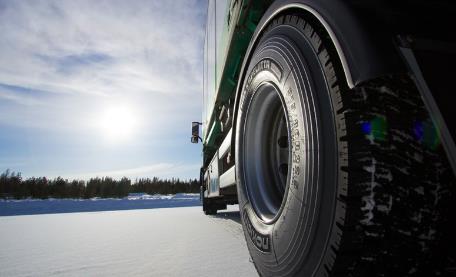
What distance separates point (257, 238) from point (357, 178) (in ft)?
2.19

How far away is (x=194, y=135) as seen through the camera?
25.6ft

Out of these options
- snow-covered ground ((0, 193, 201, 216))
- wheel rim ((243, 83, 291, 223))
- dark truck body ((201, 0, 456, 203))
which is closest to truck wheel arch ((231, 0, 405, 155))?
dark truck body ((201, 0, 456, 203))

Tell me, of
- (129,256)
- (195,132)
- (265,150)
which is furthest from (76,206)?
(265,150)

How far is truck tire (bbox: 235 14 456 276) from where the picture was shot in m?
0.77

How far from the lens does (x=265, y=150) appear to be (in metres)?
1.62

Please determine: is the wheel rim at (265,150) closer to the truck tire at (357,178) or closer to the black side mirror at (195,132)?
the truck tire at (357,178)

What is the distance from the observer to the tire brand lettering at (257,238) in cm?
121

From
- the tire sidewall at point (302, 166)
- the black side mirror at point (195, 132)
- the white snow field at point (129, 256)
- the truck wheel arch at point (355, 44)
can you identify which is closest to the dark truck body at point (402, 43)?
the truck wheel arch at point (355, 44)

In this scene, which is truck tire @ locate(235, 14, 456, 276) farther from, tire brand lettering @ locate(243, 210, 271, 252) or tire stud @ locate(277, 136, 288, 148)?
tire stud @ locate(277, 136, 288, 148)

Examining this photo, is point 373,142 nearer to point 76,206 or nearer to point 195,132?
point 195,132

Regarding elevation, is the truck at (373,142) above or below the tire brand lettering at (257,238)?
above

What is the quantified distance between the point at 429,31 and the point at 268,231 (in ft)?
2.81

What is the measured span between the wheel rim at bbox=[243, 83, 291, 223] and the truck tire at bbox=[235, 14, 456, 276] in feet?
1.52

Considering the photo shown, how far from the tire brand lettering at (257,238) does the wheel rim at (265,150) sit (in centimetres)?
10
